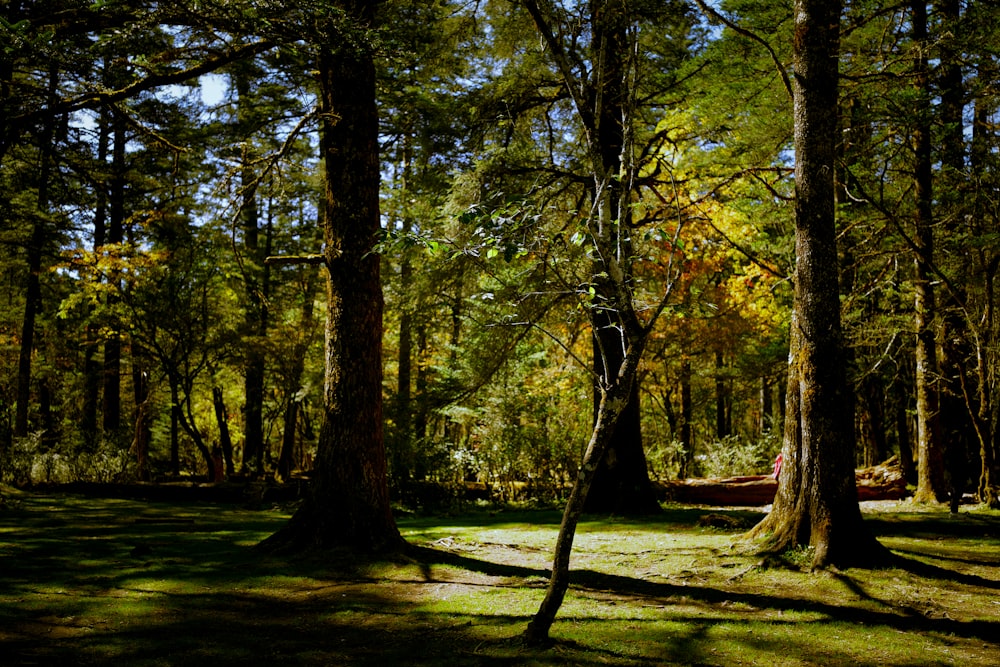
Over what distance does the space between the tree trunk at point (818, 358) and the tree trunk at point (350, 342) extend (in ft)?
12.8

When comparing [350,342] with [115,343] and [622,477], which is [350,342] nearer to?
[622,477]

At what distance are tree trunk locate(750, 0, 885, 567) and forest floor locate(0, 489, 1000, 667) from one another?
305 mm

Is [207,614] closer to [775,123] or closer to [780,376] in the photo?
[775,123]

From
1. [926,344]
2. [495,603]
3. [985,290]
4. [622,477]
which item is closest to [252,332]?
[622,477]

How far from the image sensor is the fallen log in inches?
512

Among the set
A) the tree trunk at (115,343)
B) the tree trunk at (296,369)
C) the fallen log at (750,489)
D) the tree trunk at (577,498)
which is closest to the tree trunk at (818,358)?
the tree trunk at (577,498)

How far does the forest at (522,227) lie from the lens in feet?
20.9

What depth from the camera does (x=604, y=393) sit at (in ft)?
13.4

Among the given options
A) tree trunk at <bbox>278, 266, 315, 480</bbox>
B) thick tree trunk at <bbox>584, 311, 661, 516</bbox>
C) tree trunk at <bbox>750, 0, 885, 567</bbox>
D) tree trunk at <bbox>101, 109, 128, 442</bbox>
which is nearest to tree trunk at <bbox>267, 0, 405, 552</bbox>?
tree trunk at <bbox>750, 0, 885, 567</bbox>

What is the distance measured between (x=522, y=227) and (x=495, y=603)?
9.51 feet

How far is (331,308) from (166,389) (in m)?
18.8

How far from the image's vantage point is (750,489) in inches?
525

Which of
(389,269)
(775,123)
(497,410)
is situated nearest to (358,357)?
(775,123)

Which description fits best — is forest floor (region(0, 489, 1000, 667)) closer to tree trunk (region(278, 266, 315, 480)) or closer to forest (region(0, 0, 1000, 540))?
forest (region(0, 0, 1000, 540))
